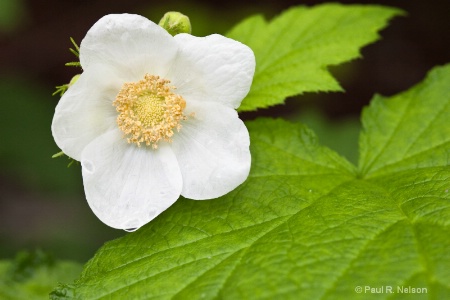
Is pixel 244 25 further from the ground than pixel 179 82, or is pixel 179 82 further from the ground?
pixel 244 25

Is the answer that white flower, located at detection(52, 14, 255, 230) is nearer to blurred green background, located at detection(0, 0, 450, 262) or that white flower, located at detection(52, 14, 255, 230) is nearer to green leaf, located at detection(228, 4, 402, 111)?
green leaf, located at detection(228, 4, 402, 111)

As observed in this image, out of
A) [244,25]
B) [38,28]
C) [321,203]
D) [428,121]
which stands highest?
[38,28]

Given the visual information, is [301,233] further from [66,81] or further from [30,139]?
[66,81]

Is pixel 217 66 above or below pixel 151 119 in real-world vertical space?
above

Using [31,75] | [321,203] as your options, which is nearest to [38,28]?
[31,75]

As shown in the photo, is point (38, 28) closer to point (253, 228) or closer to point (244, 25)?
point (244, 25)

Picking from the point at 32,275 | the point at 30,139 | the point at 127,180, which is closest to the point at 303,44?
the point at 127,180

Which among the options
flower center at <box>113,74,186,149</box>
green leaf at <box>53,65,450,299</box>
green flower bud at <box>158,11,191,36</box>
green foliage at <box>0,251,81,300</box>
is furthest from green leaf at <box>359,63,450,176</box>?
green foliage at <box>0,251,81,300</box>
